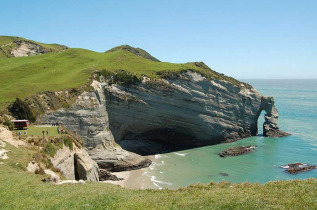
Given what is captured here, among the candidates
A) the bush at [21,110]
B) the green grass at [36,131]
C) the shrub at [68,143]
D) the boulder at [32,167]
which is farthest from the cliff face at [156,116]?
the boulder at [32,167]

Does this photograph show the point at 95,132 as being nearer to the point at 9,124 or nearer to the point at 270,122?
the point at 9,124

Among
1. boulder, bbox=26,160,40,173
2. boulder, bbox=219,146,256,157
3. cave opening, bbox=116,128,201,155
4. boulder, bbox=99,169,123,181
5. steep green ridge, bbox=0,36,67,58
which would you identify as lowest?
boulder, bbox=99,169,123,181

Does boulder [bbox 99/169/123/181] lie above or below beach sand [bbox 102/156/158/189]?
above

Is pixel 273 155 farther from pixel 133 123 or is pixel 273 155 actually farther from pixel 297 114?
pixel 297 114

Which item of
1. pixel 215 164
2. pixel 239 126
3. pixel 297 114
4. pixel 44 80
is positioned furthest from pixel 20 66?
pixel 297 114

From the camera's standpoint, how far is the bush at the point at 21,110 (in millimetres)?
37812

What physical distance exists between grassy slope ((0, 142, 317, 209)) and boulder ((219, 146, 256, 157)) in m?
36.7

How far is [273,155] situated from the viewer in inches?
2061

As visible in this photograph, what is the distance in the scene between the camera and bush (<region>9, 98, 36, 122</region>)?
37.8 metres

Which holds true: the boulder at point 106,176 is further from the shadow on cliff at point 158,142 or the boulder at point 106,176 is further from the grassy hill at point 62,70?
the grassy hill at point 62,70

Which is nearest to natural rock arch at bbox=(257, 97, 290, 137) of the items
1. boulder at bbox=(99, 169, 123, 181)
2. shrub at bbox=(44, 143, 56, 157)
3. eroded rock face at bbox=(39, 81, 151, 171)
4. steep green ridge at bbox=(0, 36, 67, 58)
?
eroded rock face at bbox=(39, 81, 151, 171)

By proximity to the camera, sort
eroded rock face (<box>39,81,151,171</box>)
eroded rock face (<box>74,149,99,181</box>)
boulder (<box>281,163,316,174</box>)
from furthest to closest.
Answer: eroded rock face (<box>39,81,151,171</box>), boulder (<box>281,163,316,174</box>), eroded rock face (<box>74,149,99,181</box>)

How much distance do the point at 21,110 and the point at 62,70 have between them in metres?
24.8

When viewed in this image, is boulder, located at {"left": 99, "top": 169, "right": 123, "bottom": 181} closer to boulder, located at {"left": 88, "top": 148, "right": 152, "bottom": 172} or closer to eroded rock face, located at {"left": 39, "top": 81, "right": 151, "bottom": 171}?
boulder, located at {"left": 88, "top": 148, "right": 152, "bottom": 172}
